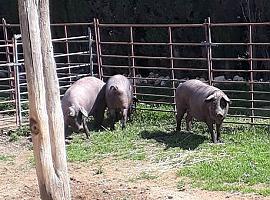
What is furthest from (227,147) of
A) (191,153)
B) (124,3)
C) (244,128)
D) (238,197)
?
(124,3)

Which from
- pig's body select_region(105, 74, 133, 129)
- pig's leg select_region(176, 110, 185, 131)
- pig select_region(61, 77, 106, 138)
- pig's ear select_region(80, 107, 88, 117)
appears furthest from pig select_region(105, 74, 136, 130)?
pig's leg select_region(176, 110, 185, 131)

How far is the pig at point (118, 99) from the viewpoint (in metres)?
11.0

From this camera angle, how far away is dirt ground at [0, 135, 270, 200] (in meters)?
7.23

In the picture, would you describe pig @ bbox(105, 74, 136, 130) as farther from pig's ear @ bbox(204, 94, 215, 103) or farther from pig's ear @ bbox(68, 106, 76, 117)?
pig's ear @ bbox(204, 94, 215, 103)

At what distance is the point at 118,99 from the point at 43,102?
19.8 feet

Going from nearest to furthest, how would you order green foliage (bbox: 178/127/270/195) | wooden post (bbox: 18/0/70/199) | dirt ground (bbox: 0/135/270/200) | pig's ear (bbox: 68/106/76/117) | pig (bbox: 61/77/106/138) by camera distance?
wooden post (bbox: 18/0/70/199) < dirt ground (bbox: 0/135/270/200) < green foliage (bbox: 178/127/270/195) < pig's ear (bbox: 68/106/76/117) < pig (bbox: 61/77/106/138)

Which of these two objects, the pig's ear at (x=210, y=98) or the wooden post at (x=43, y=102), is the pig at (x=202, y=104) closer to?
the pig's ear at (x=210, y=98)

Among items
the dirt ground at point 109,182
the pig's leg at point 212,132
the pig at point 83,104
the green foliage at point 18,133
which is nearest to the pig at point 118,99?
the pig at point 83,104

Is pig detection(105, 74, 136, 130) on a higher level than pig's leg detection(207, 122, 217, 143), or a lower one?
higher

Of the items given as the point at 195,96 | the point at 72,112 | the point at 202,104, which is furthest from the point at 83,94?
the point at 202,104

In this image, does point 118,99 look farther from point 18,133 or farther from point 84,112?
point 18,133

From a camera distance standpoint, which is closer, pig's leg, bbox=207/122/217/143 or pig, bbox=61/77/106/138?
pig's leg, bbox=207/122/217/143

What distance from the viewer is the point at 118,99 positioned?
36.0ft

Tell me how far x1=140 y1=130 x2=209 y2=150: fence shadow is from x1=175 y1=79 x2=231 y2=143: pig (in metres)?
0.25
